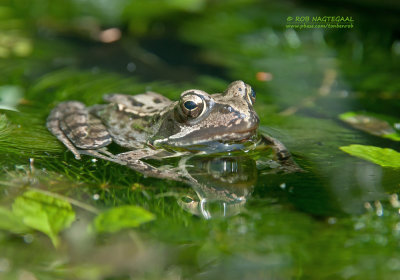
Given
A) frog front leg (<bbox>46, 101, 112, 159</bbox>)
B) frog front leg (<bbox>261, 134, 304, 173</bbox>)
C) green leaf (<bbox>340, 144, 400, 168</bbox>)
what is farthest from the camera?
frog front leg (<bbox>46, 101, 112, 159</bbox>)

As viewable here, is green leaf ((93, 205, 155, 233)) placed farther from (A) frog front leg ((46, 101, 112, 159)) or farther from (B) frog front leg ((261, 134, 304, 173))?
(B) frog front leg ((261, 134, 304, 173))

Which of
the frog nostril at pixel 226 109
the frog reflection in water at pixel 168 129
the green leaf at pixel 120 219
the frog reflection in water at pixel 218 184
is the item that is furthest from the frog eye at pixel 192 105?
the green leaf at pixel 120 219

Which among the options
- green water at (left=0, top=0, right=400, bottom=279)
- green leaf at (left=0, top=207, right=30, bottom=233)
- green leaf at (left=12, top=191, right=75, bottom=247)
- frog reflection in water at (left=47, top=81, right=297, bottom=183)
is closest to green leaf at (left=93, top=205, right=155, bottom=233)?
green water at (left=0, top=0, right=400, bottom=279)

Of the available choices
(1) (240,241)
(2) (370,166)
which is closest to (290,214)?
(1) (240,241)

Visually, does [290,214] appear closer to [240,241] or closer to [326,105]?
[240,241]

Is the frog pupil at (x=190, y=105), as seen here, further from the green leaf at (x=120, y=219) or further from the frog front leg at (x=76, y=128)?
the green leaf at (x=120, y=219)

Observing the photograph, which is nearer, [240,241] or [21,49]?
[240,241]

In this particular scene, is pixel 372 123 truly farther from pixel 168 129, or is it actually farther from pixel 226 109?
pixel 168 129
